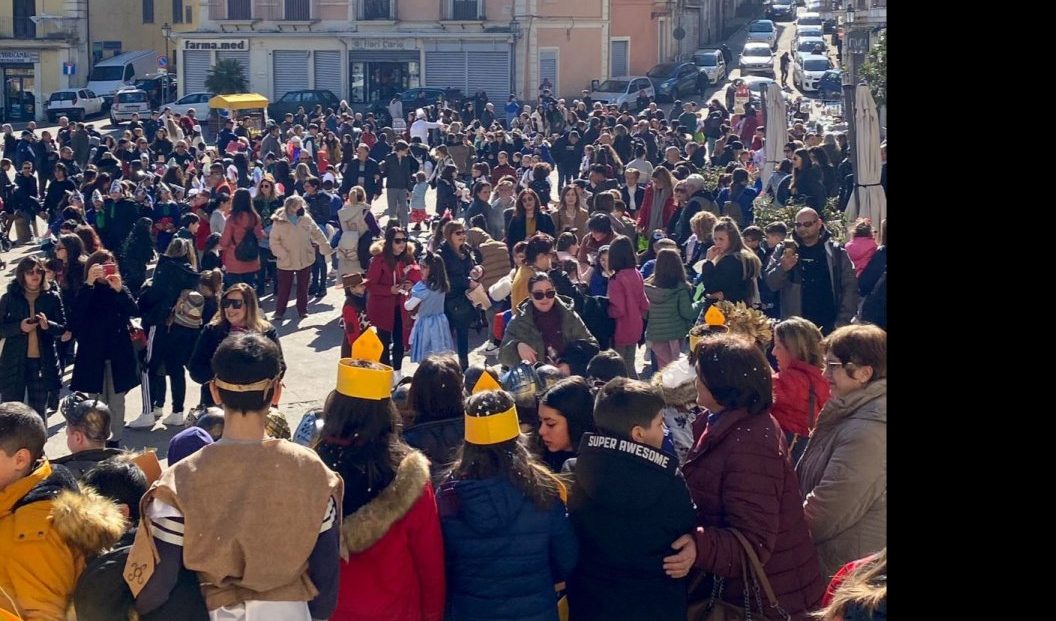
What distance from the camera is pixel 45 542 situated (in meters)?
4.07

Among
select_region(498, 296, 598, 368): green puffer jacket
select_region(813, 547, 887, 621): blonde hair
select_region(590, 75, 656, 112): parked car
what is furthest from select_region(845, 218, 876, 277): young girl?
select_region(590, 75, 656, 112): parked car

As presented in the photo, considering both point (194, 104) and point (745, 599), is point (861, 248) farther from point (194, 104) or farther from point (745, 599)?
point (194, 104)

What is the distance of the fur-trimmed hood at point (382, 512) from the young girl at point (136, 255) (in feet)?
31.4

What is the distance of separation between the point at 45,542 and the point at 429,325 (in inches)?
260

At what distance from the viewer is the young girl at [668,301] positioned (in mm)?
9617

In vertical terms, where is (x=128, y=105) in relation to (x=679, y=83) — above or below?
below

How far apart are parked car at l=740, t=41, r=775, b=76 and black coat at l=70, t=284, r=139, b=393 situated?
41.0m

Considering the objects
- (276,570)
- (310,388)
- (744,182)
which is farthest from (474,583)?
(744,182)

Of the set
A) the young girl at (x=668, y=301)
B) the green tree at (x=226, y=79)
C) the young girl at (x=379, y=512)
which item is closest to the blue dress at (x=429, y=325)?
the young girl at (x=668, y=301)

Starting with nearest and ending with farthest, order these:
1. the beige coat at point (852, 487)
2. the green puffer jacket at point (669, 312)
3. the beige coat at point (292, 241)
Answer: the beige coat at point (852, 487), the green puffer jacket at point (669, 312), the beige coat at point (292, 241)

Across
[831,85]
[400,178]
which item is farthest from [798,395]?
[831,85]

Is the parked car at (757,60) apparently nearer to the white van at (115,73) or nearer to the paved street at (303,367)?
the white van at (115,73)

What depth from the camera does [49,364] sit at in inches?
364
